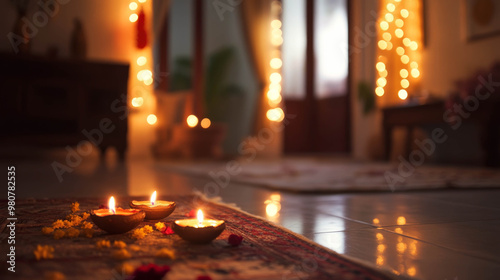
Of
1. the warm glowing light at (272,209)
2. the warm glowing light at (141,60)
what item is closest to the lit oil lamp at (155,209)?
the warm glowing light at (272,209)

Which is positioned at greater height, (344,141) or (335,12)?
(335,12)

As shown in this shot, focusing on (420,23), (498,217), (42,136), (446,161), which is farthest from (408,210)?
(420,23)

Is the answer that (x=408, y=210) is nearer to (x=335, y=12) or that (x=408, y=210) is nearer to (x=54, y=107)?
(x=54, y=107)

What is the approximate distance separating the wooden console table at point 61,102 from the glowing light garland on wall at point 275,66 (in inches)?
110

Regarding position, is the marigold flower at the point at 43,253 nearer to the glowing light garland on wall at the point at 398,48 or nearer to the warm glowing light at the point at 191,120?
the warm glowing light at the point at 191,120

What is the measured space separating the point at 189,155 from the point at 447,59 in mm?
3149

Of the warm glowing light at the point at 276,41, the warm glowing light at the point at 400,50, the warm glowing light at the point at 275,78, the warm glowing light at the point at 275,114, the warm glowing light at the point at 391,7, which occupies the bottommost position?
the warm glowing light at the point at 275,114

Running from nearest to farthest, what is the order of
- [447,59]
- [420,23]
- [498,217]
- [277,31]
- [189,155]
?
[498,217] < [447,59] < [420,23] < [189,155] < [277,31]

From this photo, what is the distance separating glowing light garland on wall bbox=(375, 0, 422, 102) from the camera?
5387 millimetres

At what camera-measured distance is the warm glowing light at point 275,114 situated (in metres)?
6.47

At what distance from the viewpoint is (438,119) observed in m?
4.23

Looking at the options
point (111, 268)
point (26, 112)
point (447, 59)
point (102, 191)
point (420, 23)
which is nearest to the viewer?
point (111, 268)

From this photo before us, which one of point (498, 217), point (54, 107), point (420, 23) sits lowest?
point (498, 217)

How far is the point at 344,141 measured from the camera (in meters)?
6.95
